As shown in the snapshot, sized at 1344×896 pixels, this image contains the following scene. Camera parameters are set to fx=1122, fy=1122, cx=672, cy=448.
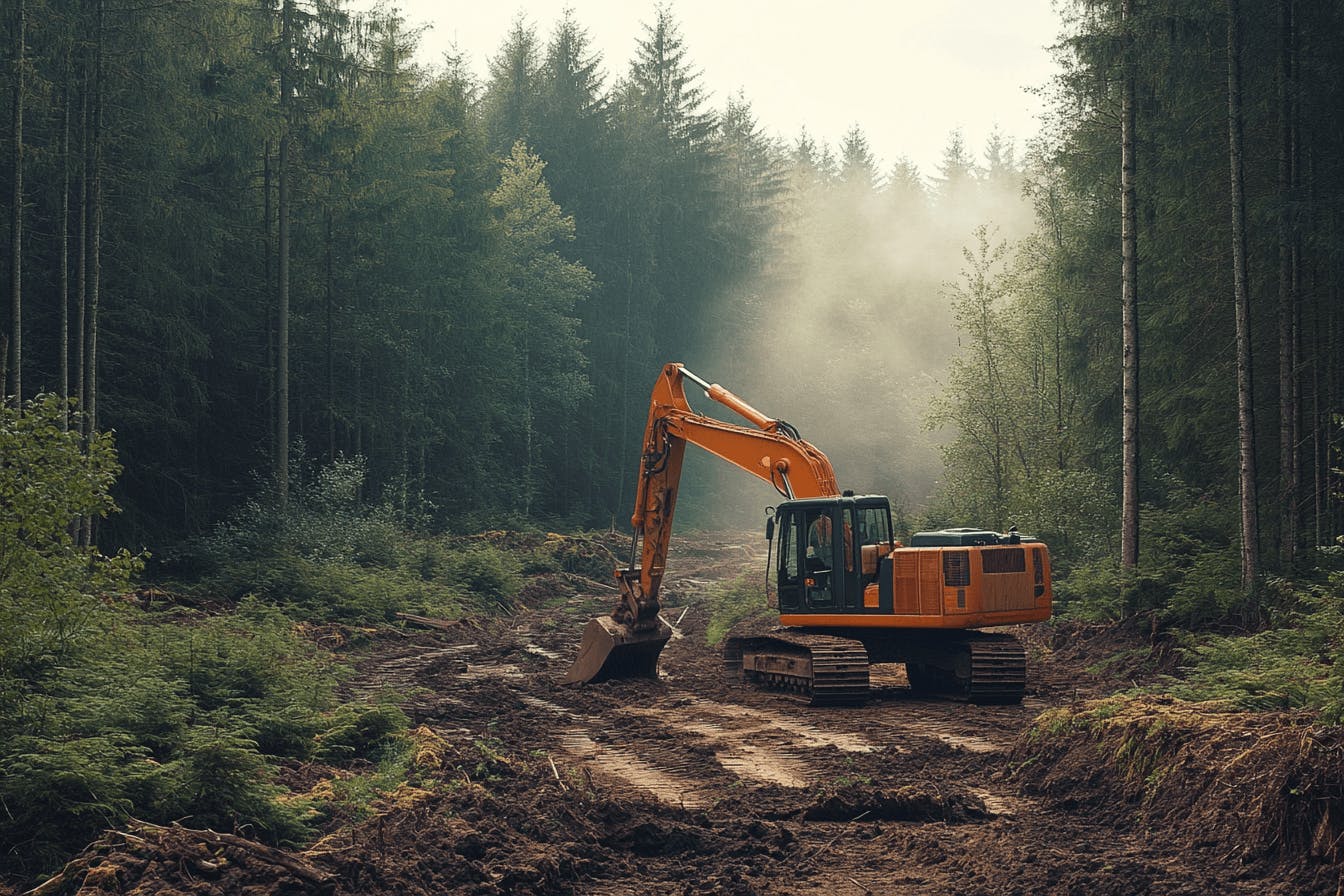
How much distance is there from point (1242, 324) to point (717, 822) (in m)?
10.8

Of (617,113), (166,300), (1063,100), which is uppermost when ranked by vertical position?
(617,113)

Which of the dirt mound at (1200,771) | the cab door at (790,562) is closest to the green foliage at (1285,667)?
the dirt mound at (1200,771)

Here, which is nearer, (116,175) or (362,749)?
(362,749)

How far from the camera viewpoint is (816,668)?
12406mm

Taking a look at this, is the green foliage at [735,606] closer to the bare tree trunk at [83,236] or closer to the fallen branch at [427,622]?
the fallen branch at [427,622]

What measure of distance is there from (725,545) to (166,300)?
2291 centimetres

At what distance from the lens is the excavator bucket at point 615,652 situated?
1410 centimetres

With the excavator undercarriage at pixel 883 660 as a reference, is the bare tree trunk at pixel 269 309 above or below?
above

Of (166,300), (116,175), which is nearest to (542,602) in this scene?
(166,300)

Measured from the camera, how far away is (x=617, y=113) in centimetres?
4756

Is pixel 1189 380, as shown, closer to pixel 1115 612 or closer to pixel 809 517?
pixel 1115 612

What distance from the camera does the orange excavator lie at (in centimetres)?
1247

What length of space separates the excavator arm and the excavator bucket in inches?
0.5

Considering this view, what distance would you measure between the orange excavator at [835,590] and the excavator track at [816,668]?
0.02 meters
